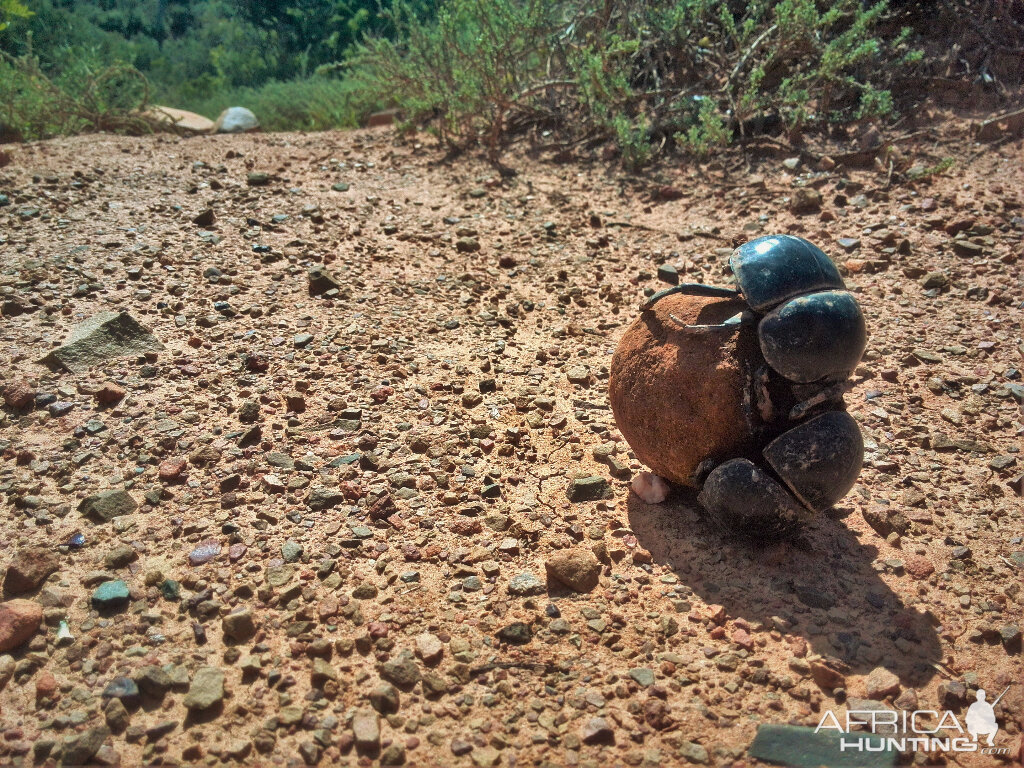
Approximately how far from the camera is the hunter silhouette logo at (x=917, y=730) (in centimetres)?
200

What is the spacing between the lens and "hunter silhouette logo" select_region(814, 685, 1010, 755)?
2.00 m

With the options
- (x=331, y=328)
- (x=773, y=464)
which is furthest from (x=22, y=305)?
(x=773, y=464)

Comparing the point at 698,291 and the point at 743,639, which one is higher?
the point at 698,291

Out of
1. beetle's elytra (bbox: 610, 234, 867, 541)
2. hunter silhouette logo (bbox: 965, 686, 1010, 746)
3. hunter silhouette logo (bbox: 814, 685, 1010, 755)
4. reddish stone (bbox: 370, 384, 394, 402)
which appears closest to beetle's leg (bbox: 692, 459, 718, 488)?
beetle's elytra (bbox: 610, 234, 867, 541)

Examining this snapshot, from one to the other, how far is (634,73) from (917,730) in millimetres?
5257

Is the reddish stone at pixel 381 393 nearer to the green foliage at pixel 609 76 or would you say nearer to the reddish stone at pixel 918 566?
the reddish stone at pixel 918 566

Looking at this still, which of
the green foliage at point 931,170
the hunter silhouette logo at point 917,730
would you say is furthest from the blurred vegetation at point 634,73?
the hunter silhouette logo at point 917,730

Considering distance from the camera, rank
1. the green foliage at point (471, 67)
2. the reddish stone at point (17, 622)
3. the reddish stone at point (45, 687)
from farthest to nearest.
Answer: the green foliage at point (471, 67) < the reddish stone at point (17, 622) < the reddish stone at point (45, 687)

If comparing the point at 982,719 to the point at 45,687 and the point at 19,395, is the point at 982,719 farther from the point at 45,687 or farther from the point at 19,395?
the point at 19,395

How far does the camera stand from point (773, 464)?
7.89 feet

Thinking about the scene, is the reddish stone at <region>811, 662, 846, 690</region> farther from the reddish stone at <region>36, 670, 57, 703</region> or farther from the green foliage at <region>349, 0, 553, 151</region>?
the green foliage at <region>349, 0, 553, 151</region>

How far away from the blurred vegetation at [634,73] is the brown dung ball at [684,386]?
302 cm

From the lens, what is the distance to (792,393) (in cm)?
244

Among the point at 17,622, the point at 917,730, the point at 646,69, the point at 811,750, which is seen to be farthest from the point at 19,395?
the point at 646,69
